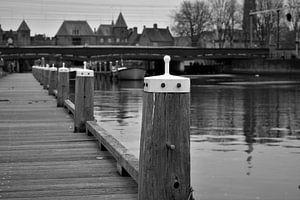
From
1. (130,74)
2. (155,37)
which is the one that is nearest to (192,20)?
(130,74)

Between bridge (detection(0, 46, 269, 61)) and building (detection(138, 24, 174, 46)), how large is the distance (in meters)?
73.6

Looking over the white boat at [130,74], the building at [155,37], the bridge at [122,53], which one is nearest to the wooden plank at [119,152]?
the white boat at [130,74]

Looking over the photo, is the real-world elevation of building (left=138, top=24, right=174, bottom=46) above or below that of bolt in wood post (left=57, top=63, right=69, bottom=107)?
above

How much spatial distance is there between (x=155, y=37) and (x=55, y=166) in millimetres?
176154

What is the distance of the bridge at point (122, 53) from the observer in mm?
96375

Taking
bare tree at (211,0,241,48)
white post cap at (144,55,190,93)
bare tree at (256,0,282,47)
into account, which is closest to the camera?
white post cap at (144,55,190,93)

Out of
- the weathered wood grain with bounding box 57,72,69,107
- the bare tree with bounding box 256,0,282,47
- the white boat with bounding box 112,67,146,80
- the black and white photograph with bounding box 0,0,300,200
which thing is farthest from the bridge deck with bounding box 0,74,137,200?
the bare tree with bounding box 256,0,282,47

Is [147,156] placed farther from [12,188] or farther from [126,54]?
[126,54]

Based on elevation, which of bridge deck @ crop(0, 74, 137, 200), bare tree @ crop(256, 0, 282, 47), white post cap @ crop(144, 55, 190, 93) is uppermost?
bare tree @ crop(256, 0, 282, 47)

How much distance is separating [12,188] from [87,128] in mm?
4254

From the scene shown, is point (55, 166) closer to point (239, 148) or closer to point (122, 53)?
point (239, 148)

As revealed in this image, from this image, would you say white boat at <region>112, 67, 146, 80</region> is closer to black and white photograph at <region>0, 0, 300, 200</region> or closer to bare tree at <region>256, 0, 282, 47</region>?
bare tree at <region>256, 0, 282, 47</region>

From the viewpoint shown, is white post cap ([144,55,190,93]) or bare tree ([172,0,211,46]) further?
bare tree ([172,0,211,46])

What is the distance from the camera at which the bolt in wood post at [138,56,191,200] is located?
4898 mm
